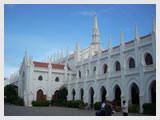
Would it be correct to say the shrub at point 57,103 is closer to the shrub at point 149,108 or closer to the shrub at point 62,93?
the shrub at point 62,93

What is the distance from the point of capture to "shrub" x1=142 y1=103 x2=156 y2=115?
22.9m

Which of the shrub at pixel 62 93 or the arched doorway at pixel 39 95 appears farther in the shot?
the shrub at pixel 62 93

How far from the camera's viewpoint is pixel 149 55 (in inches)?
1148

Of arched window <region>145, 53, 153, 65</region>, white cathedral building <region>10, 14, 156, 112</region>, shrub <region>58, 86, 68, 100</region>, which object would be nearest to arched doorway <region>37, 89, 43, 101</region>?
white cathedral building <region>10, 14, 156, 112</region>

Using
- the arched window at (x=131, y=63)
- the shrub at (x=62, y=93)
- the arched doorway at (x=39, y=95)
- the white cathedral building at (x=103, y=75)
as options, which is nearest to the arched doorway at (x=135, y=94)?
the white cathedral building at (x=103, y=75)

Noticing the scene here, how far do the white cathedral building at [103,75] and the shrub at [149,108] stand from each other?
4.53ft

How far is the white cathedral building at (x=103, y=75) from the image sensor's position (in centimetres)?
2708

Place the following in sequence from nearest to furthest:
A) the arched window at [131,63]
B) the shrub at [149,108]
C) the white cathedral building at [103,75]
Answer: the shrub at [149,108] → the white cathedral building at [103,75] → the arched window at [131,63]

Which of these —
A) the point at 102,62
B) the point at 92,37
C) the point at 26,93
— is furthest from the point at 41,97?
the point at 92,37

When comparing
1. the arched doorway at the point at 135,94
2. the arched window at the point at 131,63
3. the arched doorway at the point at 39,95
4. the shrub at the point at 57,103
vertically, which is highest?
the arched window at the point at 131,63

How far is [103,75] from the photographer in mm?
34812

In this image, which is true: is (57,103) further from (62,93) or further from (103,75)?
(103,75)

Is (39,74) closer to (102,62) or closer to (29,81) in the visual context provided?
(29,81)

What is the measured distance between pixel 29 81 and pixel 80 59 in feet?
46.0
